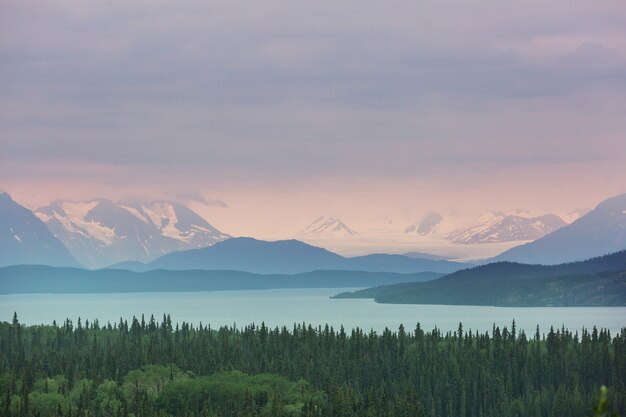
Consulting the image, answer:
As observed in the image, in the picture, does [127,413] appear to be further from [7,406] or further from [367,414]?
[367,414]

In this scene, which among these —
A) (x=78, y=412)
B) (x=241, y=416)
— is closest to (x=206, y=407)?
(x=241, y=416)

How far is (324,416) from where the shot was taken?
200 meters

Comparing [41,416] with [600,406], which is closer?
[600,406]

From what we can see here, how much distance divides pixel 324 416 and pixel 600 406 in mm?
151755

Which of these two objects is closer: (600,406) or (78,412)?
(600,406)

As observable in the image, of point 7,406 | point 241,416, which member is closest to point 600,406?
point 241,416

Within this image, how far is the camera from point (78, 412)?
640ft

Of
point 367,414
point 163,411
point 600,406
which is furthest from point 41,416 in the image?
point 600,406

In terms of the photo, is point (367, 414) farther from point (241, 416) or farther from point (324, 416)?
point (241, 416)

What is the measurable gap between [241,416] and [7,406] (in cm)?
3617

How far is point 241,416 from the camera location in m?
196

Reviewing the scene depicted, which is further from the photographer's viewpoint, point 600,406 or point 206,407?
point 206,407

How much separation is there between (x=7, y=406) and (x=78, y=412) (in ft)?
41.7

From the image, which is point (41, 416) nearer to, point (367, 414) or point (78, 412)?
point (78, 412)
